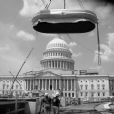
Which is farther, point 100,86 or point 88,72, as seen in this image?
point 88,72

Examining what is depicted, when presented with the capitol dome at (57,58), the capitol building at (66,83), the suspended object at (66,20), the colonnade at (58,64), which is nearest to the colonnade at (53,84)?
the capitol building at (66,83)

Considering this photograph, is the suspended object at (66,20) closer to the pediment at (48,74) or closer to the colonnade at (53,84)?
the pediment at (48,74)

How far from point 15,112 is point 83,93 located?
145479mm

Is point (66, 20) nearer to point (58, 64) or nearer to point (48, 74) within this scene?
point (48, 74)

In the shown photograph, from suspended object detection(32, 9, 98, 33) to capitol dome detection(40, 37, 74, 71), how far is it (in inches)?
6025

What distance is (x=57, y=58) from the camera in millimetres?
162500

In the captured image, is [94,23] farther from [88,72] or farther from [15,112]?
[88,72]

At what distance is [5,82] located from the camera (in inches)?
6348

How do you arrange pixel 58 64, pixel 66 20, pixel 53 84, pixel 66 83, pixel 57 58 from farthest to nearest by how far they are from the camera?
pixel 58 64 < pixel 57 58 < pixel 66 83 < pixel 53 84 < pixel 66 20

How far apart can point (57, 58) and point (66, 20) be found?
6231 inches

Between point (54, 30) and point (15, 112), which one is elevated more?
point (54, 30)

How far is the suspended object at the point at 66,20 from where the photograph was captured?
13.6 feet

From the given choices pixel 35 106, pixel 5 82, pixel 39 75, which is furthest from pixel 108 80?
pixel 35 106

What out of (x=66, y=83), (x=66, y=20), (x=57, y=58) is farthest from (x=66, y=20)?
(x=57, y=58)
